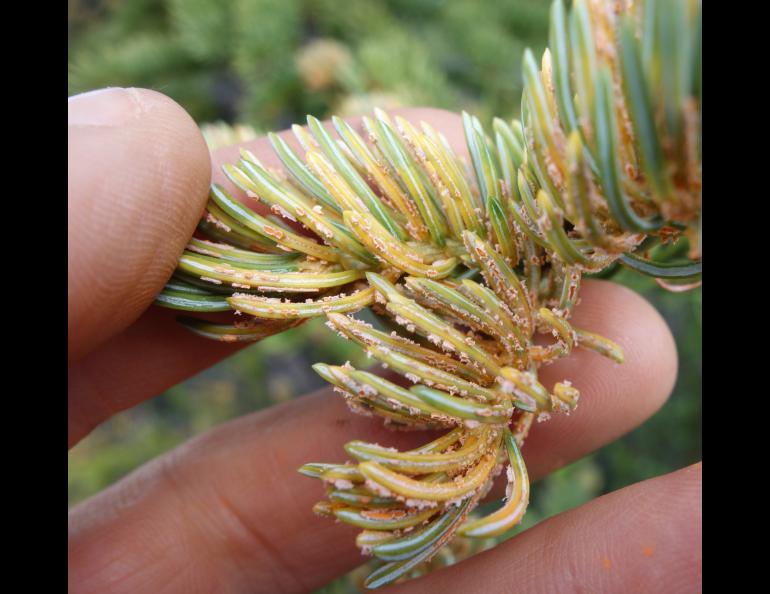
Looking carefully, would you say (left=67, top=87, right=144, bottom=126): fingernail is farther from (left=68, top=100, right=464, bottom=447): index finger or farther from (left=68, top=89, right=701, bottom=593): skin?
(left=68, top=100, right=464, bottom=447): index finger

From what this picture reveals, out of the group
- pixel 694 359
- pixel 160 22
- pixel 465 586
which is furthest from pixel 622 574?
pixel 160 22

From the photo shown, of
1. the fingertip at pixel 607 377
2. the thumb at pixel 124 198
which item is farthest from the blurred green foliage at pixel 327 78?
the thumb at pixel 124 198

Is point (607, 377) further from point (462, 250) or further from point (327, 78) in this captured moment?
point (327, 78)

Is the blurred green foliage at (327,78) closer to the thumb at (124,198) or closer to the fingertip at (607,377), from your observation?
the fingertip at (607,377)

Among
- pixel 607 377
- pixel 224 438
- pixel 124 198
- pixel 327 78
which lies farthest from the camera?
pixel 327 78

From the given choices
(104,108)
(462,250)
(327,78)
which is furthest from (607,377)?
(327,78)

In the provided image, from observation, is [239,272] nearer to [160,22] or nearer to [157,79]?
[157,79]

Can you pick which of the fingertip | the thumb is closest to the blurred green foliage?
the fingertip
